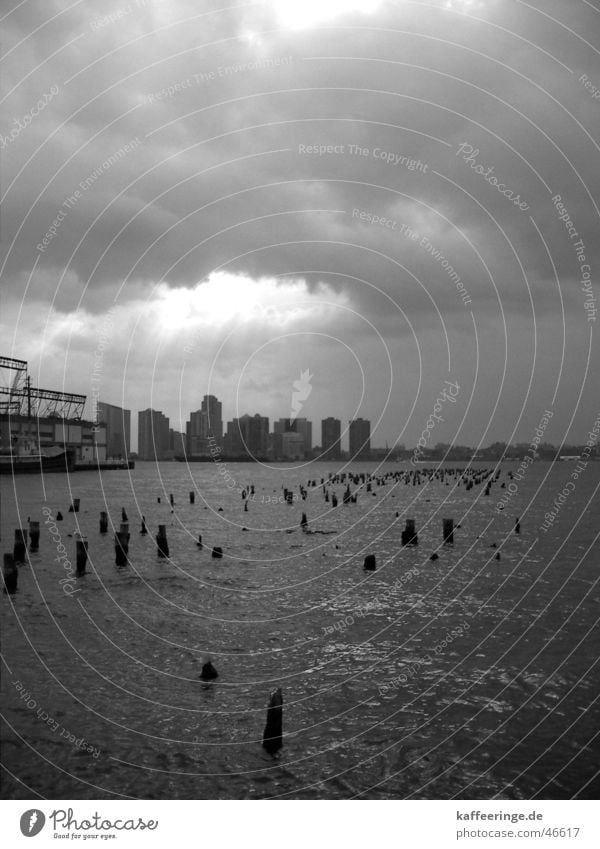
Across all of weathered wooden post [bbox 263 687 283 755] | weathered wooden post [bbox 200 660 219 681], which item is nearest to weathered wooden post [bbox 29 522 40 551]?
weathered wooden post [bbox 200 660 219 681]

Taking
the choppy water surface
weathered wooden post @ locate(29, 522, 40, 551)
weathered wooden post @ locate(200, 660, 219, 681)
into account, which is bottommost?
the choppy water surface

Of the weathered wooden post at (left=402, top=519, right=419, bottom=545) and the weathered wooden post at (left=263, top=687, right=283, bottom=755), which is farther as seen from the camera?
the weathered wooden post at (left=402, top=519, right=419, bottom=545)

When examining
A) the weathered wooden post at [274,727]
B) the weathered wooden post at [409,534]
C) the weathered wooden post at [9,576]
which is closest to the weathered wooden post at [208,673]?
the weathered wooden post at [274,727]

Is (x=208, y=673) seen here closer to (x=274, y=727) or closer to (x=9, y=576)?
(x=274, y=727)

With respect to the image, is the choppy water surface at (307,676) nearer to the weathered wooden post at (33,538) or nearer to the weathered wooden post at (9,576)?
the weathered wooden post at (9,576)

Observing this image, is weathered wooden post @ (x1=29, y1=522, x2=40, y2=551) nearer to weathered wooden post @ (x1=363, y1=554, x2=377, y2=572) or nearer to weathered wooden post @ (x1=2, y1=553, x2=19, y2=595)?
weathered wooden post @ (x1=2, y1=553, x2=19, y2=595)

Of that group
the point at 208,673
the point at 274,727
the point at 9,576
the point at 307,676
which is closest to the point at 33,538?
the point at 9,576

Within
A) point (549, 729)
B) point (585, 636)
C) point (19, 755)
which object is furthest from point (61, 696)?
point (585, 636)

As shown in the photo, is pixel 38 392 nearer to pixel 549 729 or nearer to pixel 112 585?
pixel 112 585
